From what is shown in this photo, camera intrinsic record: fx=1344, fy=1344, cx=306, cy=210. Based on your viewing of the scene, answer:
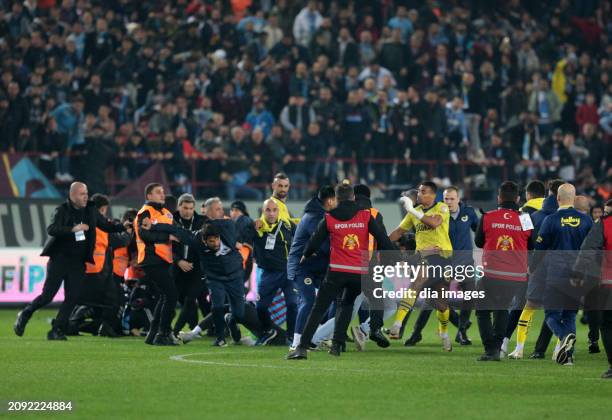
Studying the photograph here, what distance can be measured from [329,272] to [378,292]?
9.09 feet

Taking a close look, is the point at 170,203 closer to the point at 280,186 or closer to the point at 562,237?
the point at 280,186

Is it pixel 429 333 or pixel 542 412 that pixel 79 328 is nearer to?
pixel 429 333

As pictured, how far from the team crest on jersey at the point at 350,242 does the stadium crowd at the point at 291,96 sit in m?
12.2

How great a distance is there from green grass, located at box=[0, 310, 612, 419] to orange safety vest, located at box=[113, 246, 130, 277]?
133 inches

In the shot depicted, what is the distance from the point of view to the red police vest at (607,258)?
1287 cm

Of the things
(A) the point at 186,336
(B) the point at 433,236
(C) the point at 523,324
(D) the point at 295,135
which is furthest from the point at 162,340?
(D) the point at 295,135

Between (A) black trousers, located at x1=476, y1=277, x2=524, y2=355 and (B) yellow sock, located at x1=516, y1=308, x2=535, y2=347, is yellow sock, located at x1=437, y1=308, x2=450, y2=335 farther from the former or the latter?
(A) black trousers, located at x1=476, y1=277, x2=524, y2=355

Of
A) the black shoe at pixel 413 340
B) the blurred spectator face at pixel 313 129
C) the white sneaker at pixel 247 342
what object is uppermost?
the blurred spectator face at pixel 313 129

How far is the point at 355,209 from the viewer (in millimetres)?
14844

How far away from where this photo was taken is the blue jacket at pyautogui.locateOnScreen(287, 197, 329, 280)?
16031 mm

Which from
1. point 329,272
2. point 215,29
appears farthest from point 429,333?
point 215,29

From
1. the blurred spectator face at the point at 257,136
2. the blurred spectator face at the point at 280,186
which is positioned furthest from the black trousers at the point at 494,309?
the blurred spectator face at the point at 257,136

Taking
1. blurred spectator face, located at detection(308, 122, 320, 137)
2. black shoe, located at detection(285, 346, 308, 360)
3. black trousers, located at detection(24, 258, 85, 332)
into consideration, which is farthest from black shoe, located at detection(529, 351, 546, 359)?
blurred spectator face, located at detection(308, 122, 320, 137)

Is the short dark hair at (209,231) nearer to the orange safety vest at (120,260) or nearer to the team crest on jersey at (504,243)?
the orange safety vest at (120,260)
